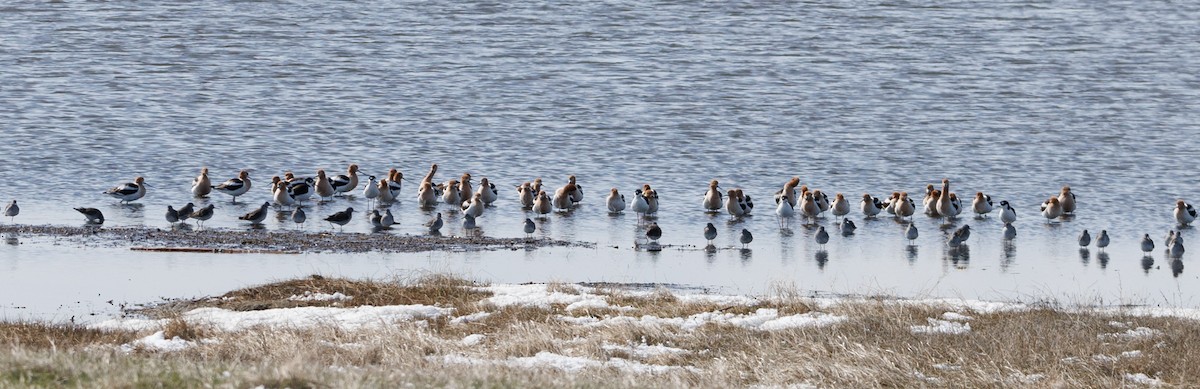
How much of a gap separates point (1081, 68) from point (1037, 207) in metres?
19.7

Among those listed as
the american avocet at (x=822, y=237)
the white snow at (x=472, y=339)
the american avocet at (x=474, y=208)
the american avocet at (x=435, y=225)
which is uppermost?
the american avocet at (x=474, y=208)

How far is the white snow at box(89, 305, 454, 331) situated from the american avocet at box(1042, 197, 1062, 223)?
44.0 feet

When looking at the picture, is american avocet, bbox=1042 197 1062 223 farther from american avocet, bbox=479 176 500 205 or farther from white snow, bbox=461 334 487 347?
white snow, bbox=461 334 487 347

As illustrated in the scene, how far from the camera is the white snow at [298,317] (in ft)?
47.1

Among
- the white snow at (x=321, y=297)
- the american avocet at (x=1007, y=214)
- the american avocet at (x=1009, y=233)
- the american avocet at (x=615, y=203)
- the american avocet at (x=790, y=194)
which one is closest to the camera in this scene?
the white snow at (x=321, y=297)

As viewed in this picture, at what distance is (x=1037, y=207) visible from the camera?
1099 inches

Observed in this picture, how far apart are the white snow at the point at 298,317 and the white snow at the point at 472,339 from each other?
29.5 inches

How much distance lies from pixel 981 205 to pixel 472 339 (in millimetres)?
14737

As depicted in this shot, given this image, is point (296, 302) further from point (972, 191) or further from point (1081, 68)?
point (1081, 68)

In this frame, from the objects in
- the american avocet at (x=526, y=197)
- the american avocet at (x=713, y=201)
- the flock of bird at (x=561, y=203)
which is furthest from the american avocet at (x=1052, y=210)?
the american avocet at (x=526, y=197)

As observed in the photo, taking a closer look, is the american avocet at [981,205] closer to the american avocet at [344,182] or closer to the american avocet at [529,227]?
the american avocet at [529,227]

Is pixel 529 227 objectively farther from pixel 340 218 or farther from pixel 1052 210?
pixel 1052 210

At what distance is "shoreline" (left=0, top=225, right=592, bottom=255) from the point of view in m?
21.3

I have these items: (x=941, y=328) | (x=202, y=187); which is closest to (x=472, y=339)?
(x=941, y=328)
